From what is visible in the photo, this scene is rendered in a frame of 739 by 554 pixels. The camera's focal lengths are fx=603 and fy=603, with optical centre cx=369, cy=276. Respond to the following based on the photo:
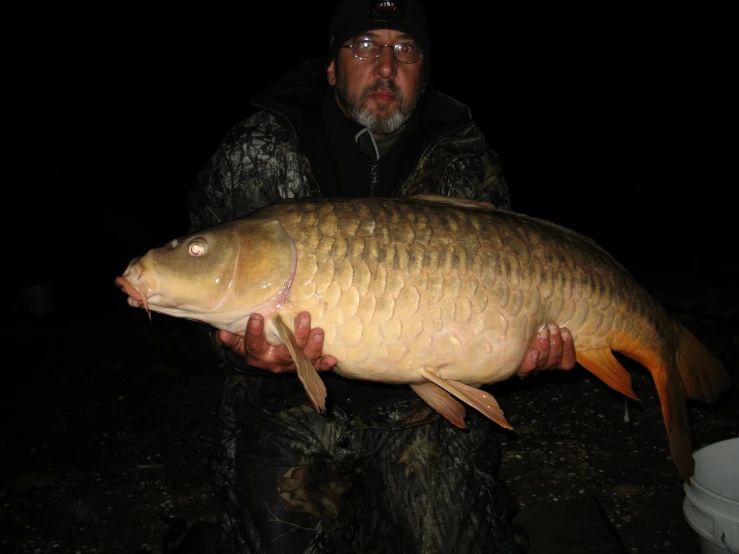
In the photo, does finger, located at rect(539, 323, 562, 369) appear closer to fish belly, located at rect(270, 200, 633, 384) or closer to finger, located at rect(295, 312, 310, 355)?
fish belly, located at rect(270, 200, 633, 384)

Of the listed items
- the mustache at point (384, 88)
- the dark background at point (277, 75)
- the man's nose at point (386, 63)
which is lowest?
the dark background at point (277, 75)

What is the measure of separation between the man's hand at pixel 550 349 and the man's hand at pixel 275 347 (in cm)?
61

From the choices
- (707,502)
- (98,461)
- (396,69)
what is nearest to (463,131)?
(396,69)

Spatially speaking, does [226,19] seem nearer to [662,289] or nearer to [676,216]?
[676,216]

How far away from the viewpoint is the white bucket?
183 centimetres

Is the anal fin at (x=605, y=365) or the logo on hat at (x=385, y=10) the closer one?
the anal fin at (x=605, y=365)

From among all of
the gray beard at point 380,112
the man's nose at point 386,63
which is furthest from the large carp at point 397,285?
the man's nose at point 386,63

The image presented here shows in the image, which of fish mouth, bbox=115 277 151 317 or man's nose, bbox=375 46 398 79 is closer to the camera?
fish mouth, bbox=115 277 151 317

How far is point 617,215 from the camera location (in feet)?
30.0

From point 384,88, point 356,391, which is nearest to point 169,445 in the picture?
point 356,391

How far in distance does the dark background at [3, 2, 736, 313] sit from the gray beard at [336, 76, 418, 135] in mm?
3415

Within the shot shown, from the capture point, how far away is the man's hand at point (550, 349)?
1.79m

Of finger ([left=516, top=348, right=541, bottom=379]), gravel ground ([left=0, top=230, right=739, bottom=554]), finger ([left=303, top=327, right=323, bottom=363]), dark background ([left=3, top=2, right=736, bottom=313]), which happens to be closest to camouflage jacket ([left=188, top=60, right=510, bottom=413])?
finger ([left=516, top=348, right=541, bottom=379])

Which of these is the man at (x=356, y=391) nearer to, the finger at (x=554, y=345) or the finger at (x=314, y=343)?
the finger at (x=554, y=345)
